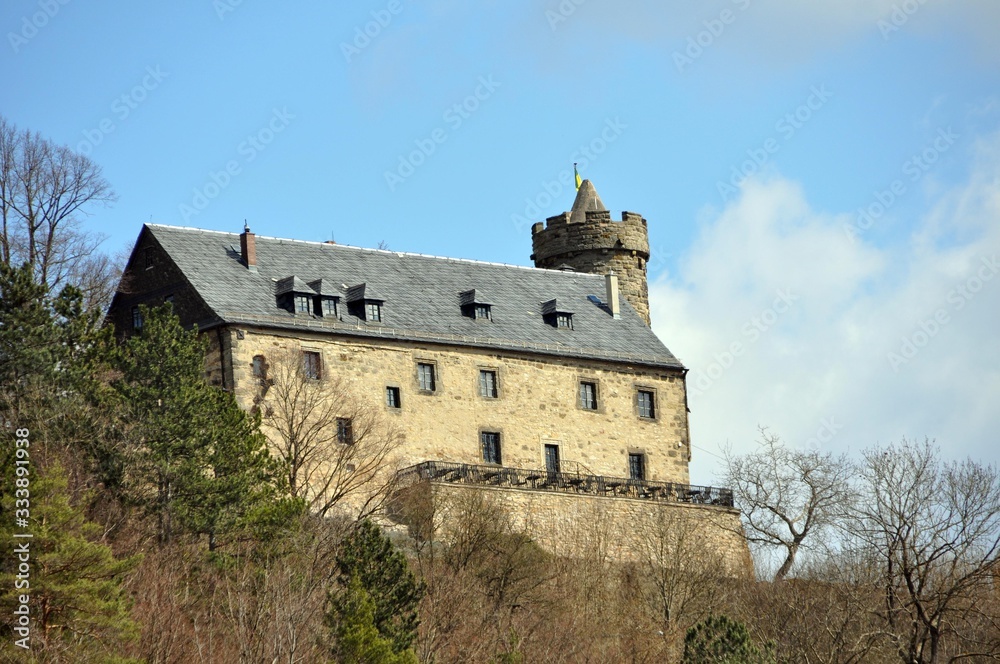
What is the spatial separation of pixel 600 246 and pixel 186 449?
22857 mm

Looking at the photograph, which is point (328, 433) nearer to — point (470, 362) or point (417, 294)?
point (470, 362)

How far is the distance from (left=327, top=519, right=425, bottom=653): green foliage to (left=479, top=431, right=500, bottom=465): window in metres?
14.9

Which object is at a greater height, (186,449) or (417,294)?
(417,294)

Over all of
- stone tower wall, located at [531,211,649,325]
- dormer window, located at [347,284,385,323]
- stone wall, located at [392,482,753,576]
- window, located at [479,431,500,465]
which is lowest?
stone wall, located at [392,482,753,576]

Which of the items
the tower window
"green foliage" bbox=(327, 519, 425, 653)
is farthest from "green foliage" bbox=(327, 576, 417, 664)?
the tower window

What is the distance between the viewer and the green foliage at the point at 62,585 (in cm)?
2981

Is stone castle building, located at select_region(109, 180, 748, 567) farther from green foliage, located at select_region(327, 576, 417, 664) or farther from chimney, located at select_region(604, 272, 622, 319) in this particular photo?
green foliage, located at select_region(327, 576, 417, 664)

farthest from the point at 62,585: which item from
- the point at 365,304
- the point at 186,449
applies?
the point at 365,304

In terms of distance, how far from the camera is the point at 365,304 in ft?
160

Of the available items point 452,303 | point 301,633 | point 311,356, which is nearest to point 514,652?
point 301,633

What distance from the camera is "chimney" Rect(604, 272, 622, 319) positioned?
55250mm

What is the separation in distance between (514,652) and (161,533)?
6.83m

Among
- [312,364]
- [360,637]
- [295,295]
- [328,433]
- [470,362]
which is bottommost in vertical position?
[360,637]

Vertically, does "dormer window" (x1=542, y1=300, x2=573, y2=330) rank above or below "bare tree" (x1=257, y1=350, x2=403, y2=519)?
above
